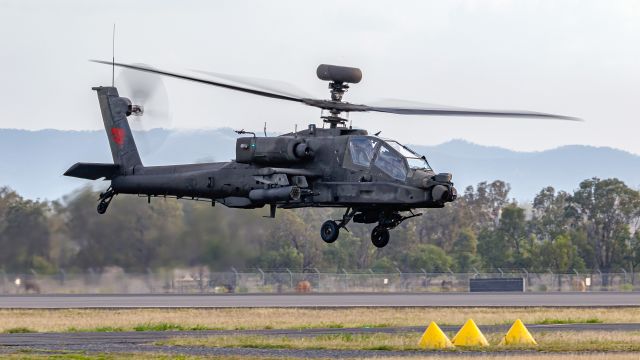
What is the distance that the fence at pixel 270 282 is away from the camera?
2645 inches

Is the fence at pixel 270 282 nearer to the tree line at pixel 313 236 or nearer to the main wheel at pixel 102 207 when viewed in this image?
the tree line at pixel 313 236

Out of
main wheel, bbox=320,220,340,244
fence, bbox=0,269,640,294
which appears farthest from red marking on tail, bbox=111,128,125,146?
fence, bbox=0,269,640,294

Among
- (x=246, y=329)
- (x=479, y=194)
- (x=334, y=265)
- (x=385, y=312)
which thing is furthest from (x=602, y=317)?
(x=479, y=194)

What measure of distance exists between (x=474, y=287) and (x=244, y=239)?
3027cm

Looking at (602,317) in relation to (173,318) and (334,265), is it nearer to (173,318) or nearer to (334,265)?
(173,318)

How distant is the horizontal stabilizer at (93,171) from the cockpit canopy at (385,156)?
1010 cm

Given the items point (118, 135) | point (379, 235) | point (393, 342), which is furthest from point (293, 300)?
point (379, 235)

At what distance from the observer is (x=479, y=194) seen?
14738 centimetres

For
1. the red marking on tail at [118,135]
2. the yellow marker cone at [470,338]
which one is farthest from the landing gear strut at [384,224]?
the red marking on tail at [118,135]

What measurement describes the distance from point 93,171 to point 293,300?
27558mm

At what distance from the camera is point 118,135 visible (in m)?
46.9

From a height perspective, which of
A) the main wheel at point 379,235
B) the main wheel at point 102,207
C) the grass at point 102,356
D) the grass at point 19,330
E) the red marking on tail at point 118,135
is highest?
the red marking on tail at point 118,135

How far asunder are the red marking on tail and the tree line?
13078mm

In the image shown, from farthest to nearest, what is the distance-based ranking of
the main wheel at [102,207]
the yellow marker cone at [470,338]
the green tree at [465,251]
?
the green tree at [465,251] → the main wheel at [102,207] → the yellow marker cone at [470,338]
